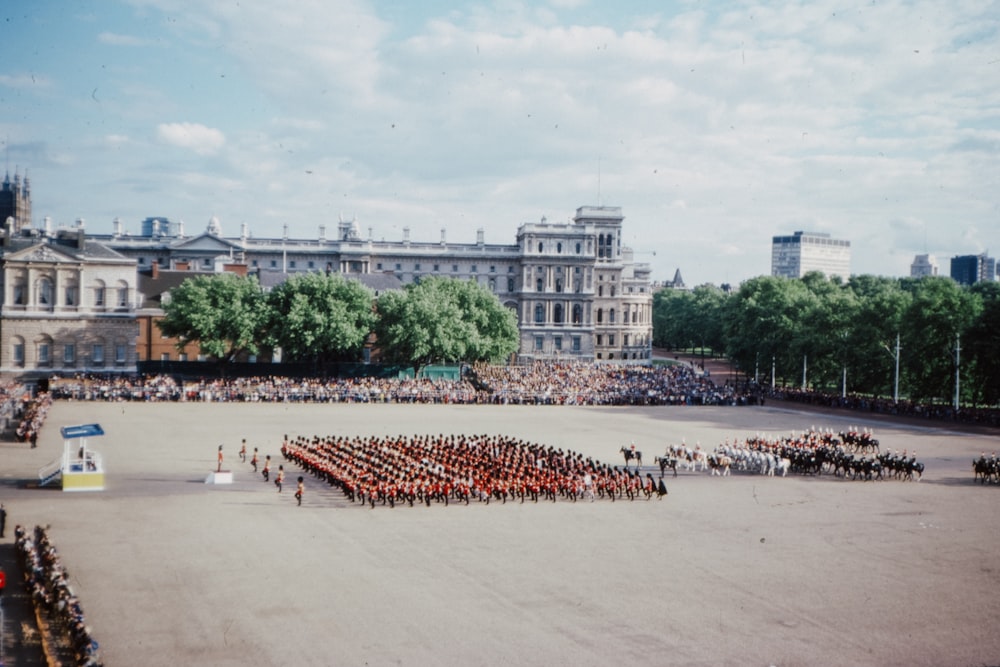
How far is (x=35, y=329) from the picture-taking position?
6569cm

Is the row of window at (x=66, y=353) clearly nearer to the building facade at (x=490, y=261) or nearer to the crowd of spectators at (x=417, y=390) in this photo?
A: the crowd of spectators at (x=417, y=390)

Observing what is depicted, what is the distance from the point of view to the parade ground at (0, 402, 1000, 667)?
15438 mm

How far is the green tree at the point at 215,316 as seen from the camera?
210 ft

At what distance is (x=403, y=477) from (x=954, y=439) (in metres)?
35.5

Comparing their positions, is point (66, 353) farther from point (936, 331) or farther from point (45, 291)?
point (936, 331)

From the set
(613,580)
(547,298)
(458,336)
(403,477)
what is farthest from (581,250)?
(613,580)

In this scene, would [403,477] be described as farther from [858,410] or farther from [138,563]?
[858,410]

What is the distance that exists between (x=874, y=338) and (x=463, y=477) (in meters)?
51.6

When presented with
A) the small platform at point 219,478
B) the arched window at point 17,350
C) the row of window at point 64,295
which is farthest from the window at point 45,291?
the small platform at point 219,478

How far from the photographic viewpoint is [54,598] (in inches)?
648

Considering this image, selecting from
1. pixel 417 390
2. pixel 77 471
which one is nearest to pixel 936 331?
pixel 417 390

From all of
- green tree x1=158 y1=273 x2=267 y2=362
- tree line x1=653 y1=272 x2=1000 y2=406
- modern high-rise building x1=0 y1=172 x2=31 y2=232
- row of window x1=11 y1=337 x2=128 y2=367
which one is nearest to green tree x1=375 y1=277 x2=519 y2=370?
green tree x1=158 y1=273 x2=267 y2=362

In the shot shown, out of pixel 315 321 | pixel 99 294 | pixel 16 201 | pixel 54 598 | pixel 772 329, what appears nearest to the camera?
pixel 54 598

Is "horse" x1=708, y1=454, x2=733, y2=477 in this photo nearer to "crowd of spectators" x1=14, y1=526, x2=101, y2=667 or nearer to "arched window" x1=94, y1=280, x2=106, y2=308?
"crowd of spectators" x1=14, y1=526, x2=101, y2=667
